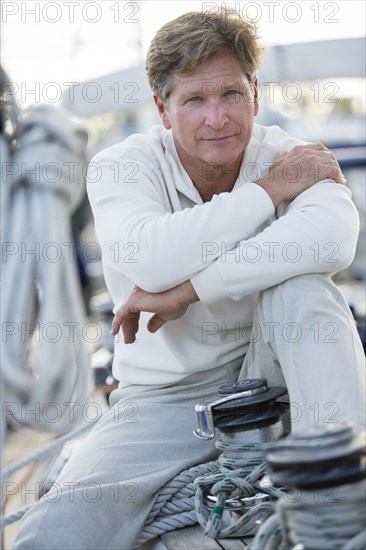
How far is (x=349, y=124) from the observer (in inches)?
679

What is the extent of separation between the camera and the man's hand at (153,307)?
2287mm

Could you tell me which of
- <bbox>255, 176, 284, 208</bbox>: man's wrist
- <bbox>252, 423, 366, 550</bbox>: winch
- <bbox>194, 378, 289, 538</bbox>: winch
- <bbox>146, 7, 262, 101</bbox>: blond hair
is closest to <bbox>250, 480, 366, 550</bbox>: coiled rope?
<bbox>252, 423, 366, 550</bbox>: winch

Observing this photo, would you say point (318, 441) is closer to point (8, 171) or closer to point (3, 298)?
point (3, 298)

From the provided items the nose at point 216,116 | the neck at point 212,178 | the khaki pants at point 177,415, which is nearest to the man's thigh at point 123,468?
the khaki pants at point 177,415

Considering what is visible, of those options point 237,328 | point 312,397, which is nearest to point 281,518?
point 312,397

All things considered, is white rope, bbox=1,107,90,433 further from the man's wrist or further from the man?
the man's wrist

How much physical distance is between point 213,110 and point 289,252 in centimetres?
51

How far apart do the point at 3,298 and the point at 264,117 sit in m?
9.24

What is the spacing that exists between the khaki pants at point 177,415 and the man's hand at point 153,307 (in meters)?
0.17

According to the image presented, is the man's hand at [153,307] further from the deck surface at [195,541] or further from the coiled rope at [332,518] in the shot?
the coiled rope at [332,518]

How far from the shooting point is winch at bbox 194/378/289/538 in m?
2.07

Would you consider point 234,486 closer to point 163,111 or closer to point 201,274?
point 201,274

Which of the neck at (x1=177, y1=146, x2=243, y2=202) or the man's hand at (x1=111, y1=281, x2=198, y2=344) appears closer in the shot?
the man's hand at (x1=111, y1=281, x2=198, y2=344)

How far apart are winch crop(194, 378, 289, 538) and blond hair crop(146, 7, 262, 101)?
0.82m
